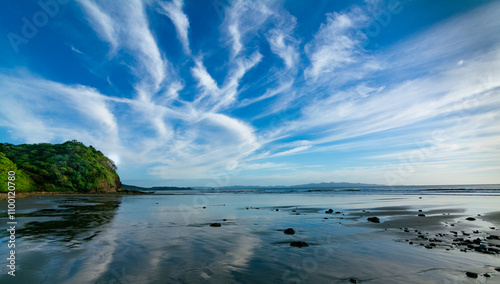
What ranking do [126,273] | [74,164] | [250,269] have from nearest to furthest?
1. [126,273]
2. [250,269]
3. [74,164]

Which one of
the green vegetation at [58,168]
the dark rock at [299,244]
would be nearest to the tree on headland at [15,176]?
the green vegetation at [58,168]

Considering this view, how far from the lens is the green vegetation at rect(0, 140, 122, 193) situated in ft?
211

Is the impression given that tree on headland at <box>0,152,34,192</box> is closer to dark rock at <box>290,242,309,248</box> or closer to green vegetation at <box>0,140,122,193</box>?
green vegetation at <box>0,140,122,193</box>

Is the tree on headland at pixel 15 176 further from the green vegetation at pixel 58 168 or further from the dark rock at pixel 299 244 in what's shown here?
the dark rock at pixel 299 244

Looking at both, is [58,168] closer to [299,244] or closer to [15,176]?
[15,176]

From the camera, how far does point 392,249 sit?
11.9m

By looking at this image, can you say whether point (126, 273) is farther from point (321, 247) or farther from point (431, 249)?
point (431, 249)

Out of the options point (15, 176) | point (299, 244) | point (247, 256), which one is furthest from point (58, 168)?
point (299, 244)

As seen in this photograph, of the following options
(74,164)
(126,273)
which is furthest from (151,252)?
(74,164)

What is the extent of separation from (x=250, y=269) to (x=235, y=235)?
22.2 feet

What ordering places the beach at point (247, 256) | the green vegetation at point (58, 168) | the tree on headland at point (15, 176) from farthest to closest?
the green vegetation at point (58, 168), the tree on headland at point (15, 176), the beach at point (247, 256)

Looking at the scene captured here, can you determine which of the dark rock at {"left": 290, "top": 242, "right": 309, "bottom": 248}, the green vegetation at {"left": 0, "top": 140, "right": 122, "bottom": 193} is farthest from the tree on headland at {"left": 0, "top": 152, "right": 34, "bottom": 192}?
the dark rock at {"left": 290, "top": 242, "right": 309, "bottom": 248}

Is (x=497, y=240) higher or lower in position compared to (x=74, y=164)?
lower

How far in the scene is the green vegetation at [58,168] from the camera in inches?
2534
